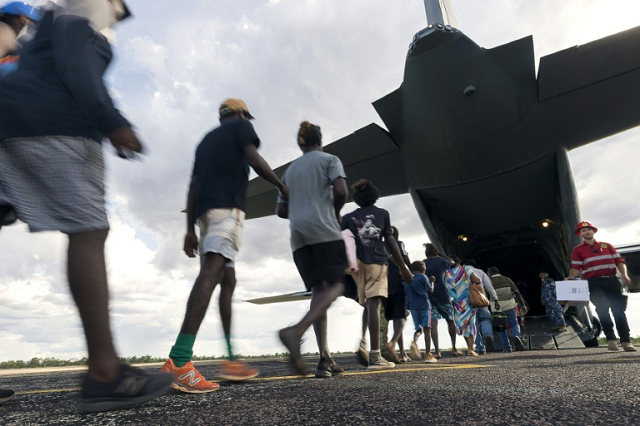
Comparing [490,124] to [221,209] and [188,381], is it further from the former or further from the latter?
[188,381]

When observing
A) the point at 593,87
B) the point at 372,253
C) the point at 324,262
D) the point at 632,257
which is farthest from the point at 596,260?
the point at 632,257

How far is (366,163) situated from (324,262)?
8.08m

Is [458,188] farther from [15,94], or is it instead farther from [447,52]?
[15,94]

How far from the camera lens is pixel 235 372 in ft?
7.99

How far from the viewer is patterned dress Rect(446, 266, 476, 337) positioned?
663 cm

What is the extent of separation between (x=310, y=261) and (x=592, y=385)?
5.60 ft

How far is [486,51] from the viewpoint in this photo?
7.13 metres

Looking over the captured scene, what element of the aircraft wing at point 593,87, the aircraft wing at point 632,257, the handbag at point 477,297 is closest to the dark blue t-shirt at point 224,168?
the handbag at point 477,297

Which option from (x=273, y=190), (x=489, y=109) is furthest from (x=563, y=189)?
(x=273, y=190)

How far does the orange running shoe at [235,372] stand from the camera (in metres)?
2.42

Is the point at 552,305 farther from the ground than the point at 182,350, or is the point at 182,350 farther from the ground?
the point at 552,305

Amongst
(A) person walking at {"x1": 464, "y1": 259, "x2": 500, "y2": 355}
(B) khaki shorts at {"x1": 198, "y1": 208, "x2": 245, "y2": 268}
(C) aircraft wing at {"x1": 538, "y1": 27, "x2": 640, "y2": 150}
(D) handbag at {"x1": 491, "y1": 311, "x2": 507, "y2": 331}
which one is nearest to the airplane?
(C) aircraft wing at {"x1": 538, "y1": 27, "x2": 640, "y2": 150}

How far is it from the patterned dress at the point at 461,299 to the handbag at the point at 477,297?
6 cm

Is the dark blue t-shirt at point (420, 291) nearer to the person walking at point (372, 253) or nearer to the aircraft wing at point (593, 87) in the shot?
the person walking at point (372, 253)
